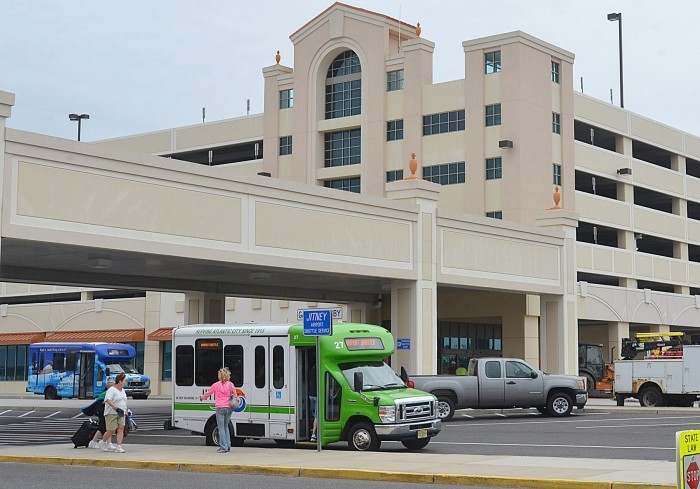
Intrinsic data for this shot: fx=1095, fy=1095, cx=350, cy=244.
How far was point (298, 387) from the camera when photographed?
73.8ft

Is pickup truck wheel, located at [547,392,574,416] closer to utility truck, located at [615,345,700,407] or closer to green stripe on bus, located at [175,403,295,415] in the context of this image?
utility truck, located at [615,345,700,407]

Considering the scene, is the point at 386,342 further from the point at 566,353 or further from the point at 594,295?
the point at 594,295

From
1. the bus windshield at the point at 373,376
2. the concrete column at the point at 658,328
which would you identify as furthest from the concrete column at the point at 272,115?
the bus windshield at the point at 373,376

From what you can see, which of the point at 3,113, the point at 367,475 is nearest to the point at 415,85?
the point at 3,113

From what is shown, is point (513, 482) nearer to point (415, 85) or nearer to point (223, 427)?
point (223, 427)

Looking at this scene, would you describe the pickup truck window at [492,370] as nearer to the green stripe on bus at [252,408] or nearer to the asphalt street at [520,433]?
the asphalt street at [520,433]

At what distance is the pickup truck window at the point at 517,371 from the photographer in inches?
1312

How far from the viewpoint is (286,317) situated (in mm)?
54625

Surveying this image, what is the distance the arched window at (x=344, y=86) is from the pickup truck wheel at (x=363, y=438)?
35619mm

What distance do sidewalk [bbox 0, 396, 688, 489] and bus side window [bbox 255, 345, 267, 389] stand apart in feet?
4.53

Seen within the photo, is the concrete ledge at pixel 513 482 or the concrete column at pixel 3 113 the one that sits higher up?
the concrete column at pixel 3 113

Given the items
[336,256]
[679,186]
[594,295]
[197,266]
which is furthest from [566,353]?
[679,186]

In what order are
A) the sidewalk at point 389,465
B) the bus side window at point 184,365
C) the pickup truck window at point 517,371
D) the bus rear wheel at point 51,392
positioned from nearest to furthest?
the sidewalk at point 389,465, the bus side window at point 184,365, the pickup truck window at point 517,371, the bus rear wheel at point 51,392

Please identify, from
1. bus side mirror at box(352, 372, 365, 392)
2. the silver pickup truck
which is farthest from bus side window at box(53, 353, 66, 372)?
bus side mirror at box(352, 372, 365, 392)
